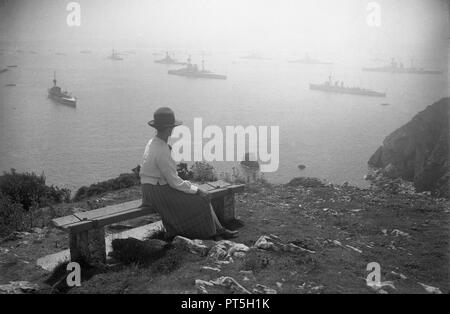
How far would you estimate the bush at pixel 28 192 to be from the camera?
31.7 ft

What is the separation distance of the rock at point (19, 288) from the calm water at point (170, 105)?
21.1 meters

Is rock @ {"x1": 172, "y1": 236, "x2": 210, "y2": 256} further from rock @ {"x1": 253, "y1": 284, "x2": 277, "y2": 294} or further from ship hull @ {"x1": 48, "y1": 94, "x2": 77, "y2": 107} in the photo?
ship hull @ {"x1": 48, "y1": 94, "x2": 77, "y2": 107}

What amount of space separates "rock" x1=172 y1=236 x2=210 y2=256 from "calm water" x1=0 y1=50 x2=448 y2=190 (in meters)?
21.0

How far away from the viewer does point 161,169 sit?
474cm

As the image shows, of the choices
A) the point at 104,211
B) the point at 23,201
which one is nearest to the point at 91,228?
the point at 104,211

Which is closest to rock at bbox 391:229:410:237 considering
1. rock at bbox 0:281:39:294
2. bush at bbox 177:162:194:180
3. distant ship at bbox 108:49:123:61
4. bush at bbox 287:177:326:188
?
rock at bbox 0:281:39:294

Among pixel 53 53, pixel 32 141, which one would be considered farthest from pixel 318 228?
pixel 53 53

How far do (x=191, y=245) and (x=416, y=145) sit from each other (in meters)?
28.1

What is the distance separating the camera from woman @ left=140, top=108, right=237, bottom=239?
15.6ft

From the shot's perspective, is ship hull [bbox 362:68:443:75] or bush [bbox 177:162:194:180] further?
ship hull [bbox 362:68:443:75]

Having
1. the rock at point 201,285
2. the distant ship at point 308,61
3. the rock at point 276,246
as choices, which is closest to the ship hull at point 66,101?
the rock at point 276,246

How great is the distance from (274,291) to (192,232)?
1.57m
